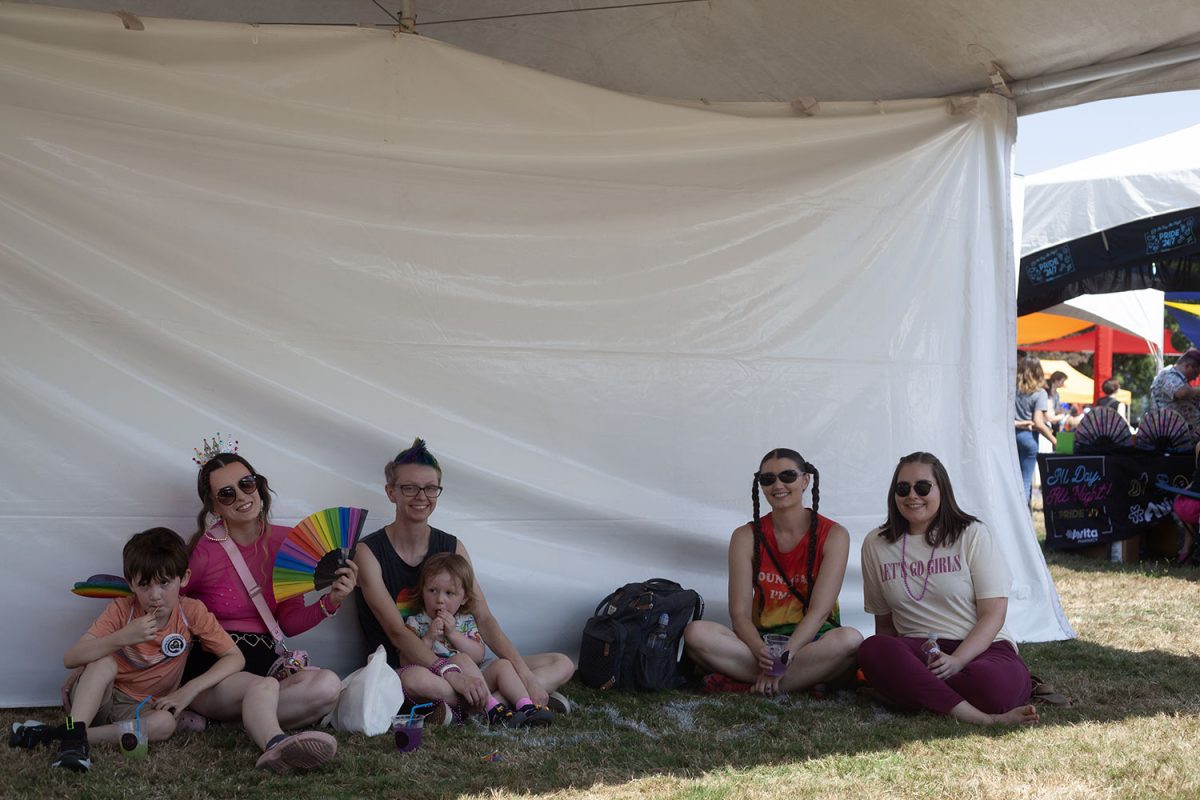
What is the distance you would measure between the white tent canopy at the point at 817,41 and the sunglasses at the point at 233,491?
181 cm

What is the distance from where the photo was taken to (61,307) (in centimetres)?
359

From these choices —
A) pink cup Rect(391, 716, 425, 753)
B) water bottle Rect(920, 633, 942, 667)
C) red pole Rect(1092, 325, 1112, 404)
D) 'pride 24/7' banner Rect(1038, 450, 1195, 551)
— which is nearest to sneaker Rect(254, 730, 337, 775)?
pink cup Rect(391, 716, 425, 753)

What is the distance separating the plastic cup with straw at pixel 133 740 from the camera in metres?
3.00

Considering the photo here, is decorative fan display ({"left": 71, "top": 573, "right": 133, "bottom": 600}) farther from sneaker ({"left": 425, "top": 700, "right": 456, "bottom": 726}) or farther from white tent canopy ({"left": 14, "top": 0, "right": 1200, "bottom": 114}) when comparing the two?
white tent canopy ({"left": 14, "top": 0, "right": 1200, "bottom": 114})

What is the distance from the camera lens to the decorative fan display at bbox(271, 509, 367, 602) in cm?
346

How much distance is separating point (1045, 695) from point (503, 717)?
1.76 metres

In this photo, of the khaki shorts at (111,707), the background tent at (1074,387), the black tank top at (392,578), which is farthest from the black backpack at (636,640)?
the background tent at (1074,387)

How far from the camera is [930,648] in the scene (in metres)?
3.63

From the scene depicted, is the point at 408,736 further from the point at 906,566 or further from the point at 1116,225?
the point at 1116,225

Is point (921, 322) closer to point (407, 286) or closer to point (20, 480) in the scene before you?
point (407, 286)

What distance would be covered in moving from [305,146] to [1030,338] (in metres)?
12.5

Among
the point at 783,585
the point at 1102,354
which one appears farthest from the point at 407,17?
the point at 1102,354

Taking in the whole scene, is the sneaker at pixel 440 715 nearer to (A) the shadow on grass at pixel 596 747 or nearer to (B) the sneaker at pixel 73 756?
(A) the shadow on grass at pixel 596 747

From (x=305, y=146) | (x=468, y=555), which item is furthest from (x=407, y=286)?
(x=468, y=555)
